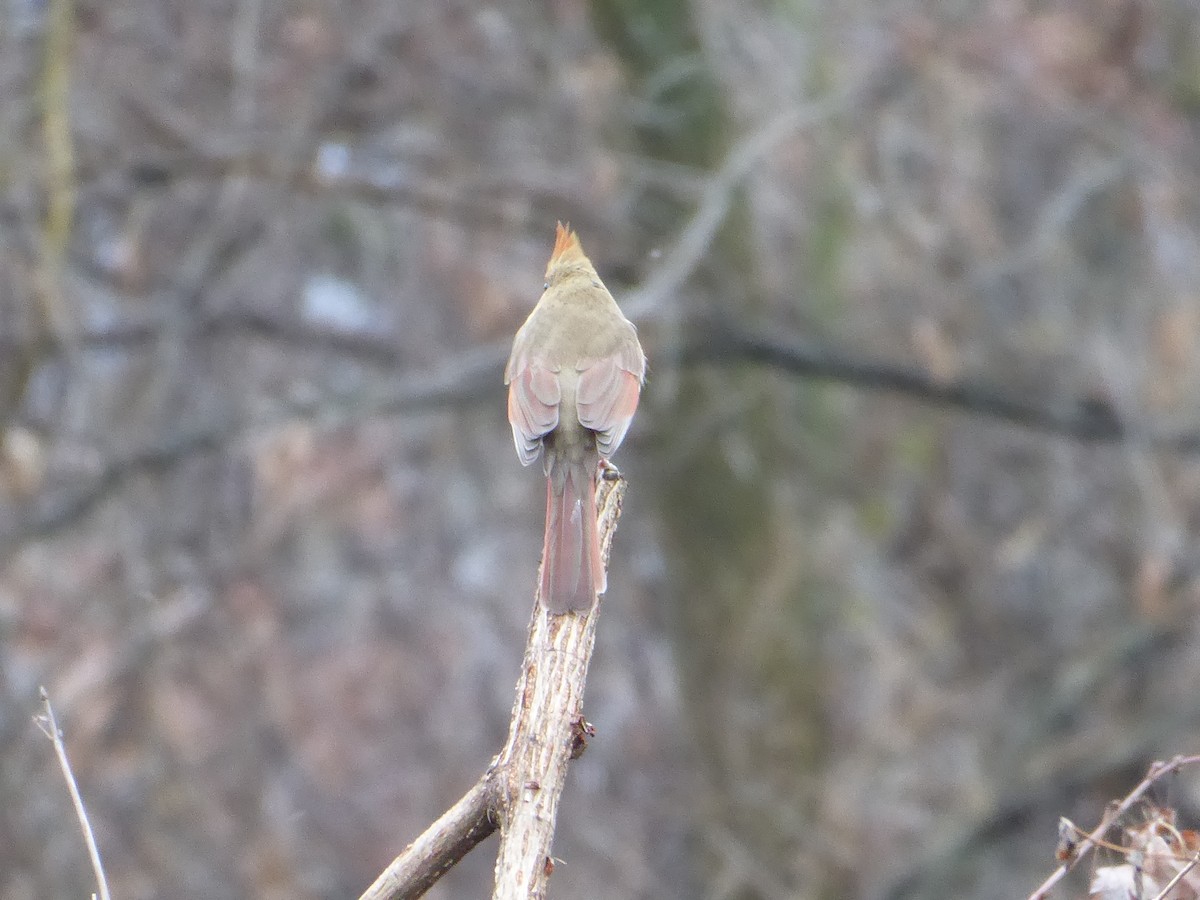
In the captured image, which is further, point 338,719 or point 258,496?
point 338,719

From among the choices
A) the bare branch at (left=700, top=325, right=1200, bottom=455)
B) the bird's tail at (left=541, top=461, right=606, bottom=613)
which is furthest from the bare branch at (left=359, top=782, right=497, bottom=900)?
the bare branch at (left=700, top=325, right=1200, bottom=455)

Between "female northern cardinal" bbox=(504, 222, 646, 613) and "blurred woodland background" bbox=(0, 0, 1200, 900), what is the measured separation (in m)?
1.98

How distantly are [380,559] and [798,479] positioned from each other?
5246 mm

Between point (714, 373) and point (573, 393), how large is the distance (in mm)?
5105

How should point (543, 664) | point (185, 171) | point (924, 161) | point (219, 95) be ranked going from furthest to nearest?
point (924, 161), point (219, 95), point (185, 171), point (543, 664)

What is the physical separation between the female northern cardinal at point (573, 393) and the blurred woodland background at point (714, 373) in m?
1.98

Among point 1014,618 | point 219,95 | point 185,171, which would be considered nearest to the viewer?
point 185,171

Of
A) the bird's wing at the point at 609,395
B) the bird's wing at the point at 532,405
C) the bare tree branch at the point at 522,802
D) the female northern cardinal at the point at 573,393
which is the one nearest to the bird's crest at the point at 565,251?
the female northern cardinal at the point at 573,393

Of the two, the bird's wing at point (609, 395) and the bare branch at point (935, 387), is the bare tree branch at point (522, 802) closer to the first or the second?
the bird's wing at point (609, 395)

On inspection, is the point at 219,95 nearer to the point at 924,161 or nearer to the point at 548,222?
the point at 548,222

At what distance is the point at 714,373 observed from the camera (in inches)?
428

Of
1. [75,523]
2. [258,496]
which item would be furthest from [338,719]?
[75,523]

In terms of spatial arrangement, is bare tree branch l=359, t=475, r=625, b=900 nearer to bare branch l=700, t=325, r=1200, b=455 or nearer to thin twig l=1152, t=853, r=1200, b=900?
thin twig l=1152, t=853, r=1200, b=900

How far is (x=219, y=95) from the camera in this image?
9.95 metres
